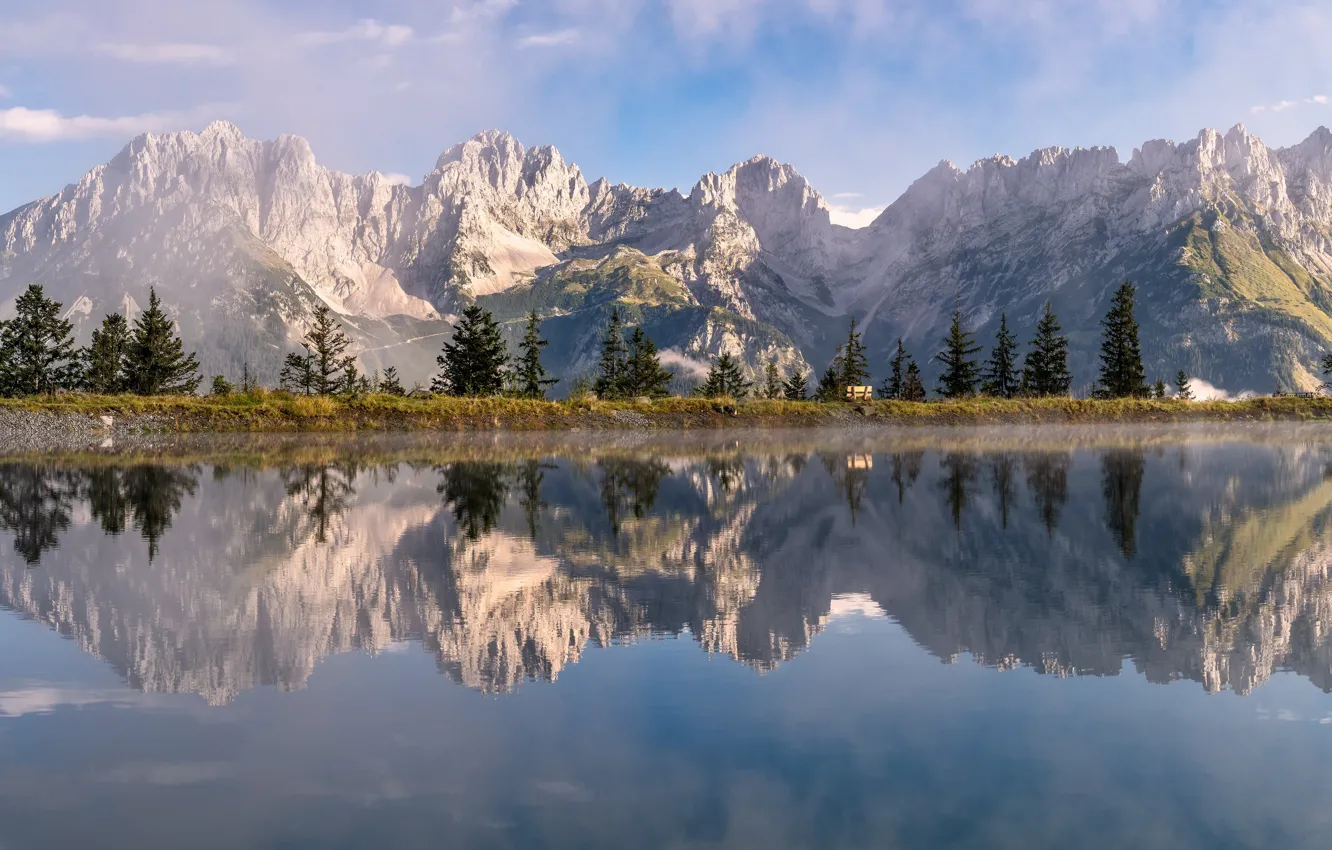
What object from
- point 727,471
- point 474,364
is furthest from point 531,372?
point 727,471

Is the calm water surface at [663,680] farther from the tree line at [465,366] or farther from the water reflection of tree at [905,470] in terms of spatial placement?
the tree line at [465,366]

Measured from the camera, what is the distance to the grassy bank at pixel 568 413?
93125mm

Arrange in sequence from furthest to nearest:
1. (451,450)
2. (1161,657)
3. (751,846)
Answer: (451,450) → (1161,657) → (751,846)

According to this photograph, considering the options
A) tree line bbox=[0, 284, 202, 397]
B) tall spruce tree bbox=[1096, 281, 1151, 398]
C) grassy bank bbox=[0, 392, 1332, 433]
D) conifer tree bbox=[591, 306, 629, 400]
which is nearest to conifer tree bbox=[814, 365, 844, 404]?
grassy bank bbox=[0, 392, 1332, 433]

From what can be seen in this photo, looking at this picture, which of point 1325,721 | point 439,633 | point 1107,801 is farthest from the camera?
point 439,633

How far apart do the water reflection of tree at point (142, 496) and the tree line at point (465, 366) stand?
60758 mm

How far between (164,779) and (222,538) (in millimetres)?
17988

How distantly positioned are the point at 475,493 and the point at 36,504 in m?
15.5

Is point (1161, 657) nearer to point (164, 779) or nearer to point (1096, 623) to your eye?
point (1096, 623)

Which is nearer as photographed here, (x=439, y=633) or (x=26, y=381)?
(x=439, y=633)

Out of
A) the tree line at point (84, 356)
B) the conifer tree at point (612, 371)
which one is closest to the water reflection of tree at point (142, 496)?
the tree line at point (84, 356)

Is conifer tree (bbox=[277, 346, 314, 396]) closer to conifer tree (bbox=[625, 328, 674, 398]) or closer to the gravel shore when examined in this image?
the gravel shore

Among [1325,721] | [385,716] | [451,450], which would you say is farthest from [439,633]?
[451,450]

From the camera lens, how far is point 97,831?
10.0 metres
